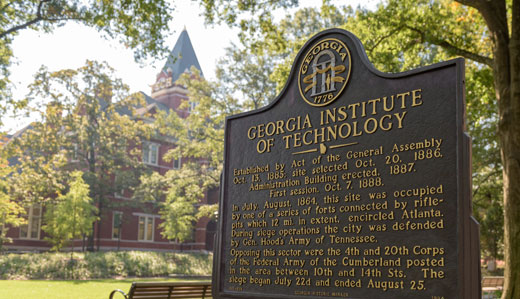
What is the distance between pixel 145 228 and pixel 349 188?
38.5 m

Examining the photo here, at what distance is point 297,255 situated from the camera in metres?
5.53

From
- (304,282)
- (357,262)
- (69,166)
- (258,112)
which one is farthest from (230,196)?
(69,166)

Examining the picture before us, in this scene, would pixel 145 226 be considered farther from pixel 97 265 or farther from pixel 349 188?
pixel 349 188

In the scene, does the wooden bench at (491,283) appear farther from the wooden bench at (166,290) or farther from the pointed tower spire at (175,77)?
the pointed tower spire at (175,77)

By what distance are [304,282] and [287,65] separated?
12553 mm

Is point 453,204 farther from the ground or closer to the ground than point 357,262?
farther from the ground

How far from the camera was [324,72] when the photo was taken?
5.77 metres

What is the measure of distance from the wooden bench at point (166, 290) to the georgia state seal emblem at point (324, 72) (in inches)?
240

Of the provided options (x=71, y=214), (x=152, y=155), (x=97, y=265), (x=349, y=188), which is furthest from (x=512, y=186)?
(x=152, y=155)

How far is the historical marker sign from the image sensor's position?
4.50 m

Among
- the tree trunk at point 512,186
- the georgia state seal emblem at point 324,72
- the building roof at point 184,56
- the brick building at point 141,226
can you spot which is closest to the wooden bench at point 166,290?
the georgia state seal emblem at point 324,72

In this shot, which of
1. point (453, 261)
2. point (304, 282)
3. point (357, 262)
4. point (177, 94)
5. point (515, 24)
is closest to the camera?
point (453, 261)

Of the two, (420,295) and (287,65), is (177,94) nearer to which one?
(287,65)

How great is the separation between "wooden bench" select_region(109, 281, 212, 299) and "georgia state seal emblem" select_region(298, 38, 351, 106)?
6085mm
